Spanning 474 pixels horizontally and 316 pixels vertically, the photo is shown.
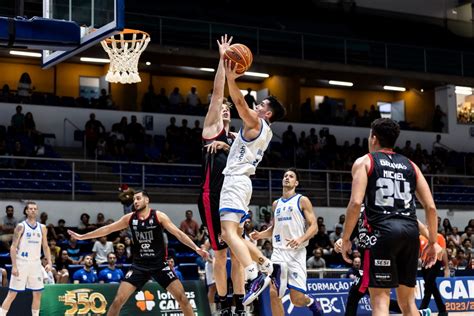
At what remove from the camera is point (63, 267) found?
17.4 metres

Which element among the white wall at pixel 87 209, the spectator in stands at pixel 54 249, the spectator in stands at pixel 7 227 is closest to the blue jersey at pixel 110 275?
the spectator in stands at pixel 54 249

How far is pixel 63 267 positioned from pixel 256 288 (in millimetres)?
10063

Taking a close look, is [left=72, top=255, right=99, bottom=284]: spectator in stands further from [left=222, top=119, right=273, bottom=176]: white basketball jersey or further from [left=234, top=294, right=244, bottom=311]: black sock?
[left=222, top=119, right=273, bottom=176]: white basketball jersey

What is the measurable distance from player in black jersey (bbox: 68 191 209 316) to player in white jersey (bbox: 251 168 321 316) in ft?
3.99

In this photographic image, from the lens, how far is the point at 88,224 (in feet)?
67.7

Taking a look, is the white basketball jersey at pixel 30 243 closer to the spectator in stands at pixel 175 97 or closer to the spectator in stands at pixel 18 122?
the spectator in stands at pixel 18 122

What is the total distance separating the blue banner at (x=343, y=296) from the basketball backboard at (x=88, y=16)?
6295 mm

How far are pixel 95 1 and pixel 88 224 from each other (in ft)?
34.0

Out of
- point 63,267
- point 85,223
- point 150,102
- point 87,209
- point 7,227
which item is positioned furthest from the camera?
point 150,102

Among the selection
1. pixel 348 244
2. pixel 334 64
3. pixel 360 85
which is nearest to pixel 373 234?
pixel 348 244

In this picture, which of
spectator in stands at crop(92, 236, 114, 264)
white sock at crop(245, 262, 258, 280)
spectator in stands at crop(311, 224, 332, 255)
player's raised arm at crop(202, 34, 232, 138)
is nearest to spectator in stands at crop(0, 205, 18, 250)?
spectator in stands at crop(92, 236, 114, 264)

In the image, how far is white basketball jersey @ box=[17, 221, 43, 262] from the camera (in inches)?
555

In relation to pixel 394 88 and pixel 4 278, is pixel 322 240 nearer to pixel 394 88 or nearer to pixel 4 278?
pixel 4 278

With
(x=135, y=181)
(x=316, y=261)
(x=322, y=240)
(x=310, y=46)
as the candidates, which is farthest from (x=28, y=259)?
(x=310, y=46)
